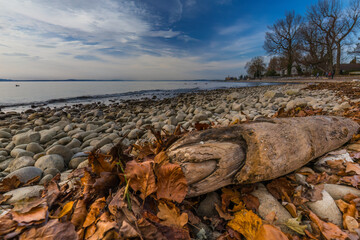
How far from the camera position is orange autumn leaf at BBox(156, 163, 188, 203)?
107 cm

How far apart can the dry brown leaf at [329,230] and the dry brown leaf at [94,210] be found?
1.34 meters

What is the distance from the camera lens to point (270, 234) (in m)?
0.90

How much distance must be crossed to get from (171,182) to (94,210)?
0.49m

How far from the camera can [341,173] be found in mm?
1524

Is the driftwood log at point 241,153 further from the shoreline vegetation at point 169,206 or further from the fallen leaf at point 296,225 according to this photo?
the fallen leaf at point 296,225

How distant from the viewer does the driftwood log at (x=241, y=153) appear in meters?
1.27

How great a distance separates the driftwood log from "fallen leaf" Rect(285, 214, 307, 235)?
31 centimetres

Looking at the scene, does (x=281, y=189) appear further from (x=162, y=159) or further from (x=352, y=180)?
(x=162, y=159)

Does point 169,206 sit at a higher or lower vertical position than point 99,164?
lower

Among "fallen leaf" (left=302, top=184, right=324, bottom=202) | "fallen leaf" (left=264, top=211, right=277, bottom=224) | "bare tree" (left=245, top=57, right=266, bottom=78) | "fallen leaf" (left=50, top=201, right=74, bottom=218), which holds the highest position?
"bare tree" (left=245, top=57, right=266, bottom=78)

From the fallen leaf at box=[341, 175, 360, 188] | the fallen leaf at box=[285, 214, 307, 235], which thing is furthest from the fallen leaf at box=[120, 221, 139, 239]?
the fallen leaf at box=[341, 175, 360, 188]

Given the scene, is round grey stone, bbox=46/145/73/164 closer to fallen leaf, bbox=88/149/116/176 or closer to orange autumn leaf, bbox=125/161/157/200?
fallen leaf, bbox=88/149/116/176

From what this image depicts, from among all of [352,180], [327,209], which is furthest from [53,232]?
[352,180]

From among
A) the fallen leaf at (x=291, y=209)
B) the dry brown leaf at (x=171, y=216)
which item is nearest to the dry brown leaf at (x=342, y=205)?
the fallen leaf at (x=291, y=209)
